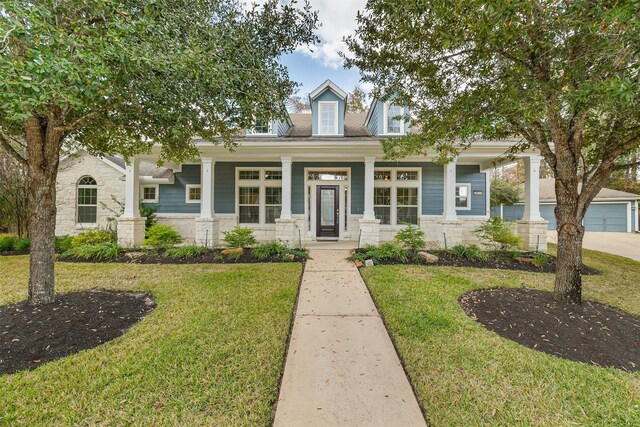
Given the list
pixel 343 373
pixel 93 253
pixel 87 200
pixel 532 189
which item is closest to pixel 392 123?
pixel 532 189

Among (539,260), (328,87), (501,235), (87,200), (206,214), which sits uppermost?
(328,87)

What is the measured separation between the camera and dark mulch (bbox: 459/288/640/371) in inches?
106

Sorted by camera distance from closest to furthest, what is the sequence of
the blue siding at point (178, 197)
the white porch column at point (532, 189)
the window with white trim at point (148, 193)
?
1. the white porch column at point (532, 189)
2. the blue siding at point (178, 197)
3. the window with white trim at point (148, 193)

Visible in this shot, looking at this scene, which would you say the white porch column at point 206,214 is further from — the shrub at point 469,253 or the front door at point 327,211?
the shrub at point 469,253

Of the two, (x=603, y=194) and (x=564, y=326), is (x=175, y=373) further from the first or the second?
(x=603, y=194)

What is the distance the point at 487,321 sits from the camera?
339 centimetres

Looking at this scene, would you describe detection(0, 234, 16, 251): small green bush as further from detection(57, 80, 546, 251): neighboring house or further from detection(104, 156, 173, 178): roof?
detection(104, 156, 173, 178): roof

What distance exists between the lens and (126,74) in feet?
8.52

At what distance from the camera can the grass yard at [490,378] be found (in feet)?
6.38

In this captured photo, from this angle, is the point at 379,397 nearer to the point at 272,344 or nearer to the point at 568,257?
the point at 272,344

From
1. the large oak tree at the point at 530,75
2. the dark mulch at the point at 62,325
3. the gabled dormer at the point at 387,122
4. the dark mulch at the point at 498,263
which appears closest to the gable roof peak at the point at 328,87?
the gabled dormer at the point at 387,122

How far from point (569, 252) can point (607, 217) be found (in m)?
19.0

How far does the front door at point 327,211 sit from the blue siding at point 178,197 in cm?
460

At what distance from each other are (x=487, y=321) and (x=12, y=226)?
12.9m
